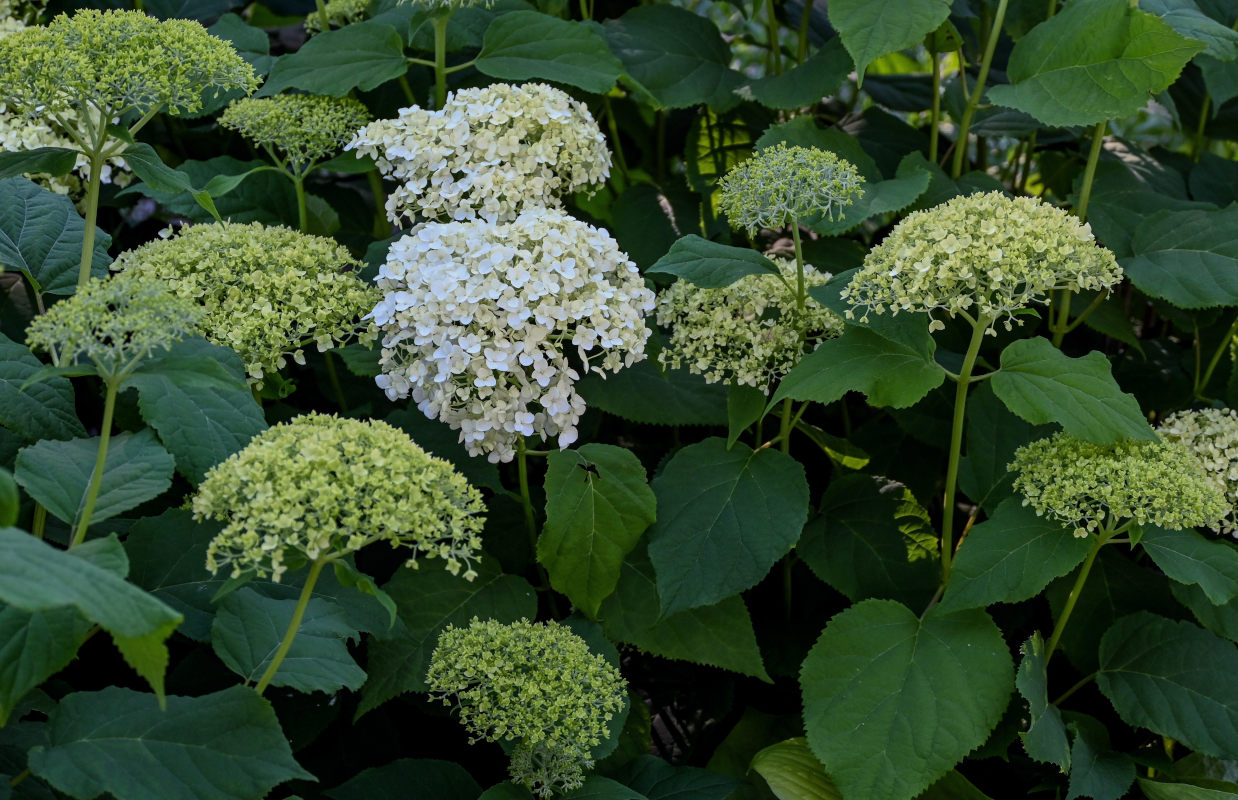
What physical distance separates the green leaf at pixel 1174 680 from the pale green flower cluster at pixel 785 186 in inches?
42.8

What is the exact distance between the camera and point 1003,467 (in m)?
2.52

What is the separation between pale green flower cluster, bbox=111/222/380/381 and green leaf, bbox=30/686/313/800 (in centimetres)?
69

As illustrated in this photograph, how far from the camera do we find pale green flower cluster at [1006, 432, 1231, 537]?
6.65 feet

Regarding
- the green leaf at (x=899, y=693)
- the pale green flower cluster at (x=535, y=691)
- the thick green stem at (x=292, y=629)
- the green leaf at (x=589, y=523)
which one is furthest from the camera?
the green leaf at (x=589, y=523)

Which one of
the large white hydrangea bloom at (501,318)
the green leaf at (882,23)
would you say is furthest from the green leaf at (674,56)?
the large white hydrangea bloom at (501,318)

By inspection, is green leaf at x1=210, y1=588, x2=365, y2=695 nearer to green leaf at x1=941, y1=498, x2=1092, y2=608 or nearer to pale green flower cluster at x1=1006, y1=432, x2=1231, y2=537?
green leaf at x1=941, y1=498, x2=1092, y2=608

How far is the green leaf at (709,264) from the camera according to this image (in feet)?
7.28

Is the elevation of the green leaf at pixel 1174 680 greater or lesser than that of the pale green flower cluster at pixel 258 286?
lesser

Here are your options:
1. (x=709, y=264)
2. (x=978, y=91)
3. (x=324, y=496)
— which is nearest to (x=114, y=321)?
(x=324, y=496)

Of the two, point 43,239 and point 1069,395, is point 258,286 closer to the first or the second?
point 43,239

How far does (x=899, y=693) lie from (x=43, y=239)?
6.29 feet

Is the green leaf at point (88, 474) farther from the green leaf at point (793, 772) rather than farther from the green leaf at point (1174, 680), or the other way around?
the green leaf at point (1174, 680)

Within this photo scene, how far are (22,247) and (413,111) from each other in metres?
0.83

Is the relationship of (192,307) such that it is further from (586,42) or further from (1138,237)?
(1138,237)
